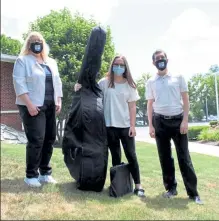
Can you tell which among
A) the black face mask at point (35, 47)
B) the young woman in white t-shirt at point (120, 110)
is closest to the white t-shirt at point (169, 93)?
the young woman in white t-shirt at point (120, 110)

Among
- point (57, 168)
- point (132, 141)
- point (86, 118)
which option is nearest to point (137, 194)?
point (132, 141)

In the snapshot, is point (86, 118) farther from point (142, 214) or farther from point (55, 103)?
point (142, 214)

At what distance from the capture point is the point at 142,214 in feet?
10.7

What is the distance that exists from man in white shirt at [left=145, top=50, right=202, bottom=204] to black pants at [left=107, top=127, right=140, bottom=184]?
372mm

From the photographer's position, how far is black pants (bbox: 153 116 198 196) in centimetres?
400

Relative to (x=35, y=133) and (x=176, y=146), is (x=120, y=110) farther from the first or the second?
(x=35, y=133)

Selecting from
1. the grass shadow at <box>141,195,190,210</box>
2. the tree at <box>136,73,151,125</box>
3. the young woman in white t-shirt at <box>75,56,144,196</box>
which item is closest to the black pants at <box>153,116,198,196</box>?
the grass shadow at <box>141,195,190,210</box>

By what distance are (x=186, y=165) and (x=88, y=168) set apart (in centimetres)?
120

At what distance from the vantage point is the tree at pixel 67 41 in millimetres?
13617

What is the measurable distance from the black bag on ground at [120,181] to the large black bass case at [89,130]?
0.11m

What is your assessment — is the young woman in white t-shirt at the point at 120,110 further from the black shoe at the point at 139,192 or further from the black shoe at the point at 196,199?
the black shoe at the point at 196,199

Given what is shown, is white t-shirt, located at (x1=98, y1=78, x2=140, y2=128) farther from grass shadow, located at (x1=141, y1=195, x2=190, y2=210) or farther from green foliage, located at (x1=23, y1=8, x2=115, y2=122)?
green foliage, located at (x1=23, y1=8, x2=115, y2=122)

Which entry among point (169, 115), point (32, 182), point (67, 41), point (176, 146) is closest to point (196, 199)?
point (176, 146)

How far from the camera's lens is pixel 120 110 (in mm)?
3918
